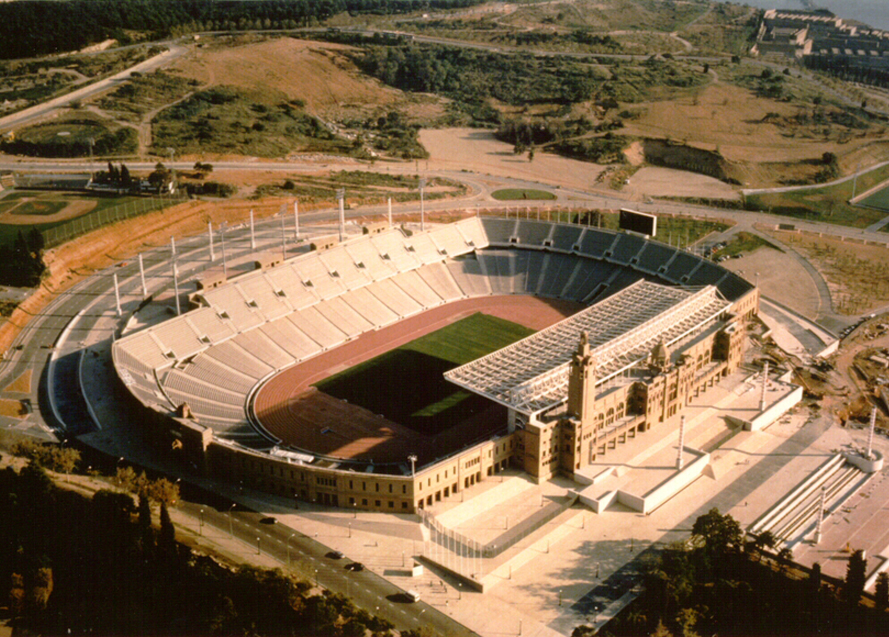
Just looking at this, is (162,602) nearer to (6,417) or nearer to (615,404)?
(6,417)

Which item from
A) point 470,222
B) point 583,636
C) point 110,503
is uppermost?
point 470,222

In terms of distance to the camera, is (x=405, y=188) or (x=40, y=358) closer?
(x=40, y=358)

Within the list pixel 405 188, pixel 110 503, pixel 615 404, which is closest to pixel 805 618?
pixel 615 404

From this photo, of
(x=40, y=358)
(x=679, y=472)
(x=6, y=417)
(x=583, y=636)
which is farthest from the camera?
(x=40, y=358)

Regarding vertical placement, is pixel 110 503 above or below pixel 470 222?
below

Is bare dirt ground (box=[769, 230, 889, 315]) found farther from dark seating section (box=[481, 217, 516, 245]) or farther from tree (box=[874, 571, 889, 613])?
tree (box=[874, 571, 889, 613])

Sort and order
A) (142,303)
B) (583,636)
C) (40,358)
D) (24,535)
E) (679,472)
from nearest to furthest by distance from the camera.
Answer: (583,636) → (24,535) → (679,472) → (40,358) → (142,303)

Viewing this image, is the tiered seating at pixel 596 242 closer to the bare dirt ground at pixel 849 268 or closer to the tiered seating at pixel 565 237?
the tiered seating at pixel 565 237
